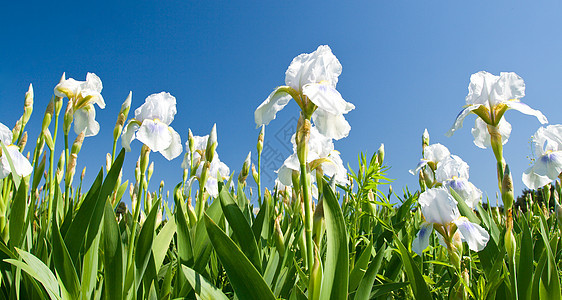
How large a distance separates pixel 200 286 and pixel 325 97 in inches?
38.8

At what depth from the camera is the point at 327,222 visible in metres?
1.46

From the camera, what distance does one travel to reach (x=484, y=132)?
230 cm

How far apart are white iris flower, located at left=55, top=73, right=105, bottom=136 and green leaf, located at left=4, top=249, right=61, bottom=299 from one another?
1.21m

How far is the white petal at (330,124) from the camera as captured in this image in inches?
65.1

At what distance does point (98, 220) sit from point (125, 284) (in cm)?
35

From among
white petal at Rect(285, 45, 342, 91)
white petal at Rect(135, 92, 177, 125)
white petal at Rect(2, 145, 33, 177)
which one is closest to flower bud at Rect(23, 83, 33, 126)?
white petal at Rect(2, 145, 33, 177)

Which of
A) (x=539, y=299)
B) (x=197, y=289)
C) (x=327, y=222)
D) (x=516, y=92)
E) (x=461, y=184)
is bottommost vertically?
(x=539, y=299)

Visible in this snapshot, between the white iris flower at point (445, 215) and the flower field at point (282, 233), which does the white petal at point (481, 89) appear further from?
the white iris flower at point (445, 215)

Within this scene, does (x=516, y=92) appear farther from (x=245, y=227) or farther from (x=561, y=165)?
(x=245, y=227)

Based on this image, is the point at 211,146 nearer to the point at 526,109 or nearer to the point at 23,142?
the point at 23,142

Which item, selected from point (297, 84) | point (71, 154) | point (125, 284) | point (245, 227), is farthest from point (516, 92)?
point (71, 154)

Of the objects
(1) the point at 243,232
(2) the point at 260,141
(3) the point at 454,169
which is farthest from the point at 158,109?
(3) the point at 454,169

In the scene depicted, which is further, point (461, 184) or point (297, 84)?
point (461, 184)

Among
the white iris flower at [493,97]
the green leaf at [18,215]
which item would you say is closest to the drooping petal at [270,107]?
the white iris flower at [493,97]
